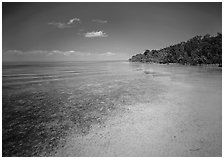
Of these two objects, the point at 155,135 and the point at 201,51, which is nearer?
the point at 155,135

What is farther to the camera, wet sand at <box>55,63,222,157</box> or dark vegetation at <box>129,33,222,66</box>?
dark vegetation at <box>129,33,222,66</box>

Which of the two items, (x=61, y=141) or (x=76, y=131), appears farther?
(x=76, y=131)

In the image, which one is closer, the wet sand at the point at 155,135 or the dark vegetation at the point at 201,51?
the wet sand at the point at 155,135

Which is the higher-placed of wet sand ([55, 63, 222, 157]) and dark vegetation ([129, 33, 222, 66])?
dark vegetation ([129, 33, 222, 66])

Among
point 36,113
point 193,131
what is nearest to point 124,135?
point 193,131

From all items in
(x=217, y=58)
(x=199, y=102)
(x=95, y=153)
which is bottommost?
(x=95, y=153)

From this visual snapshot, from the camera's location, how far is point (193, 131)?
241 inches

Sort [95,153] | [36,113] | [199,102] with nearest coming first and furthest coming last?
[95,153], [36,113], [199,102]

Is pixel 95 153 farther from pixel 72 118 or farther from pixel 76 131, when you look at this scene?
pixel 72 118

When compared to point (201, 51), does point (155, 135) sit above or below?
below

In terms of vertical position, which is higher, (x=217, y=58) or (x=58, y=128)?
(x=217, y=58)

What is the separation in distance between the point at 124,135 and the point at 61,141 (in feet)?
7.00

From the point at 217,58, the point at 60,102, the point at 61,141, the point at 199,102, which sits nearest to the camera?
the point at 61,141

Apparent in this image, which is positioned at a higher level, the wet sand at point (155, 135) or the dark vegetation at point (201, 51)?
the dark vegetation at point (201, 51)
